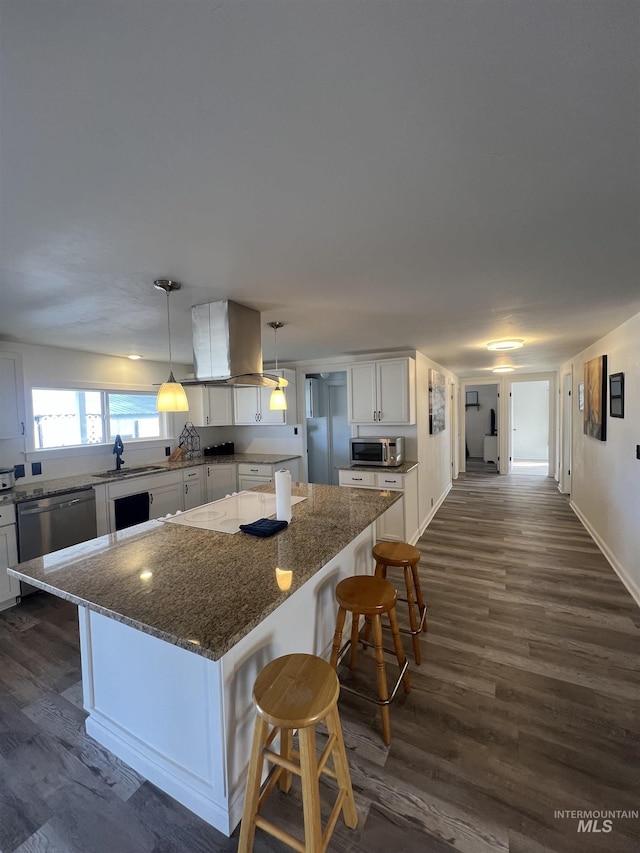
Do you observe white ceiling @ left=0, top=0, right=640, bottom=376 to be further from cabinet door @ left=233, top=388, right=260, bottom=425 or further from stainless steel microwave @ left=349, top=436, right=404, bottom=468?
cabinet door @ left=233, top=388, right=260, bottom=425

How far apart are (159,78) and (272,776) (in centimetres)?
229

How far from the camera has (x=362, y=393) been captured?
423cm

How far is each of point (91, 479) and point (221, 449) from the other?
2.09 m

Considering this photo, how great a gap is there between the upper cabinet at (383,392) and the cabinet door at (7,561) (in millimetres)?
3431

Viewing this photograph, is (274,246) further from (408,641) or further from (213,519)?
(408,641)

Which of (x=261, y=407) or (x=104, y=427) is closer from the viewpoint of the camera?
(x=104, y=427)

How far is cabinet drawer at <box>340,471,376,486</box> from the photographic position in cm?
396

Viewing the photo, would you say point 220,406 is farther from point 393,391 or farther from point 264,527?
point 264,527

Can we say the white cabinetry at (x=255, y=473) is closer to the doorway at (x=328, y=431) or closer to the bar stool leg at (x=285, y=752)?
the doorway at (x=328, y=431)

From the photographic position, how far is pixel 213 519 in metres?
2.28

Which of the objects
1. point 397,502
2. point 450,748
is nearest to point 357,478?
point 397,502

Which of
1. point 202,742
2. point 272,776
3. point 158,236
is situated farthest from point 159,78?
point 272,776

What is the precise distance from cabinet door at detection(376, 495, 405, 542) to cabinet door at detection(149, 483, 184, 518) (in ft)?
8.11

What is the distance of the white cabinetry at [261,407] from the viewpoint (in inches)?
196
